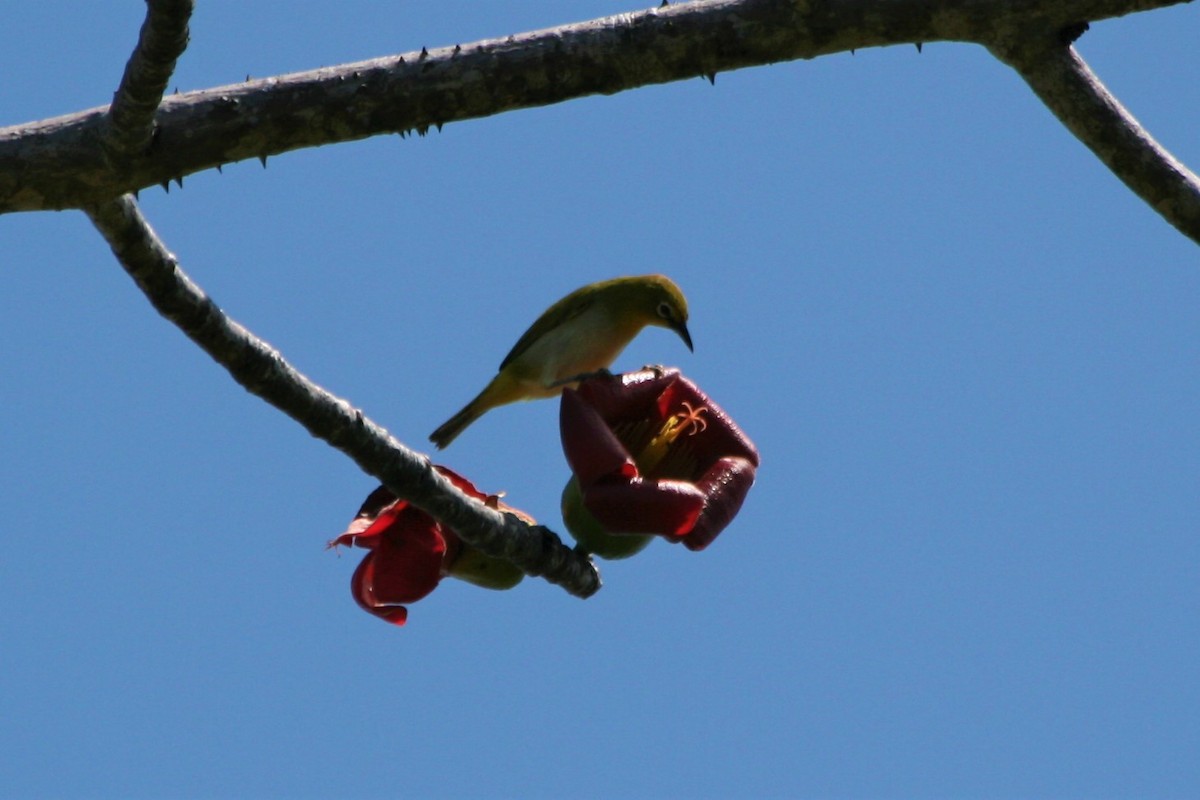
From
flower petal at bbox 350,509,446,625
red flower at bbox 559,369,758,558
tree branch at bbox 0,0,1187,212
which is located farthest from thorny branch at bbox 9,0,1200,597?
red flower at bbox 559,369,758,558

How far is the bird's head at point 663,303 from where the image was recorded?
8992 millimetres

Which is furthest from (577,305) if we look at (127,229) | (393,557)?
(127,229)

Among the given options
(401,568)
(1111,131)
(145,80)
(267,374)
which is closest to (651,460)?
(401,568)

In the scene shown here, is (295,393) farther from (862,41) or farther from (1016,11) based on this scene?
(1016,11)

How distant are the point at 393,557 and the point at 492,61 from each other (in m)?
1.61

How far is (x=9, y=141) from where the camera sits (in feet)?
13.4

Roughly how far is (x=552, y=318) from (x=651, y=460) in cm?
476

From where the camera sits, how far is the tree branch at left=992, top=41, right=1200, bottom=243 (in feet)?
14.4

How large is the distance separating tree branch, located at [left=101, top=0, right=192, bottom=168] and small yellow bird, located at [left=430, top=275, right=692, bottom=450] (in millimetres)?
4943

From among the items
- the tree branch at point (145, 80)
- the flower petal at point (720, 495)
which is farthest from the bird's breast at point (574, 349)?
the tree branch at point (145, 80)

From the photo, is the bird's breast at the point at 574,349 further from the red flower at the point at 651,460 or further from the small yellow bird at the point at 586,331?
the red flower at the point at 651,460

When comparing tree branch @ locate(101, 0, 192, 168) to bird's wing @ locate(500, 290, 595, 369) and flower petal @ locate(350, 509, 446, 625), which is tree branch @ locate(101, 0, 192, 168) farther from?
bird's wing @ locate(500, 290, 595, 369)

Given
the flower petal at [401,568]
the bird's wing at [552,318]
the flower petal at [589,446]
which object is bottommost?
the flower petal at [589,446]

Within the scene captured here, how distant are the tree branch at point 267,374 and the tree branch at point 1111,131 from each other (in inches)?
85.8
